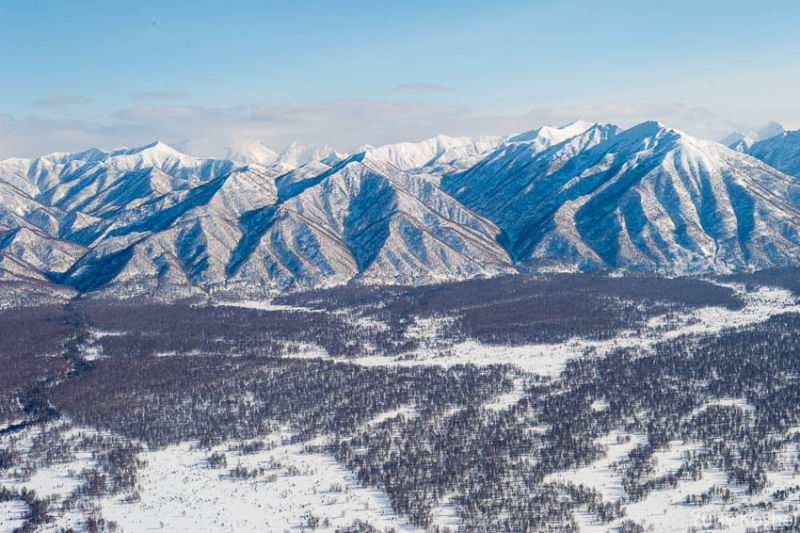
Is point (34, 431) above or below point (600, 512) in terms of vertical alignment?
below

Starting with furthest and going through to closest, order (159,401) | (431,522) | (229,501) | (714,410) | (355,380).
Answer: (355,380)
(159,401)
(714,410)
(229,501)
(431,522)

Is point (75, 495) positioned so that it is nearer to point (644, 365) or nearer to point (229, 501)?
point (229, 501)

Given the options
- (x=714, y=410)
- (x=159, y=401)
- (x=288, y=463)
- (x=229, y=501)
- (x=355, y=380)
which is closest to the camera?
(x=229, y=501)

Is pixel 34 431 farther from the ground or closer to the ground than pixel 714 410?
closer to the ground

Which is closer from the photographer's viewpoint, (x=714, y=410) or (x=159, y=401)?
(x=714, y=410)

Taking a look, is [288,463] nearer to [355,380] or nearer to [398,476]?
[398,476]

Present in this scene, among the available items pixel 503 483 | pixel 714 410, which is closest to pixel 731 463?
pixel 714 410

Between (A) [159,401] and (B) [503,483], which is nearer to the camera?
(B) [503,483]

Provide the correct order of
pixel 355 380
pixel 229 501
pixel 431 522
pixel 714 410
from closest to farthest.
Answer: pixel 431 522 → pixel 229 501 → pixel 714 410 → pixel 355 380

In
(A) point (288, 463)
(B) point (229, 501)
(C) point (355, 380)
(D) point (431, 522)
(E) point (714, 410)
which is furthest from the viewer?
(C) point (355, 380)

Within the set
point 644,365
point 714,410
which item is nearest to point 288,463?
point 714,410

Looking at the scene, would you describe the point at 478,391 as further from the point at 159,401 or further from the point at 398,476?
the point at 159,401
